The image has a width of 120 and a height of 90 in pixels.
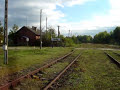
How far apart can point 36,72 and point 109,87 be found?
4046mm

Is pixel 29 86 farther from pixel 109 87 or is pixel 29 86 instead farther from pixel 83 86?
pixel 109 87

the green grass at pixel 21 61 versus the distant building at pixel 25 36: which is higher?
the distant building at pixel 25 36

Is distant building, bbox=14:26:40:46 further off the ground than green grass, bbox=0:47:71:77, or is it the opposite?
distant building, bbox=14:26:40:46

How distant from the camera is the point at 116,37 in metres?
110

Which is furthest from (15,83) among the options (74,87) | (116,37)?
(116,37)

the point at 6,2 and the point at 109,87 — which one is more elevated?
the point at 6,2

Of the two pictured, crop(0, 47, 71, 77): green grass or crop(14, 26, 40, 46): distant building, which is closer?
crop(0, 47, 71, 77): green grass

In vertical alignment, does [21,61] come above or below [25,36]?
below

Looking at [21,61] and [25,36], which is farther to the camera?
[25,36]

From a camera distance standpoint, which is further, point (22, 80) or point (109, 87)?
point (22, 80)

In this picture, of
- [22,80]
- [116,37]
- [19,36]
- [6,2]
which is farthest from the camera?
[116,37]

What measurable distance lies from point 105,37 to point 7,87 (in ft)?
454

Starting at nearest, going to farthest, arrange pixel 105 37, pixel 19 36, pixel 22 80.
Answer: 1. pixel 22 80
2. pixel 19 36
3. pixel 105 37

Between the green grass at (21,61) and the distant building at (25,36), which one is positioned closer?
the green grass at (21,61)
